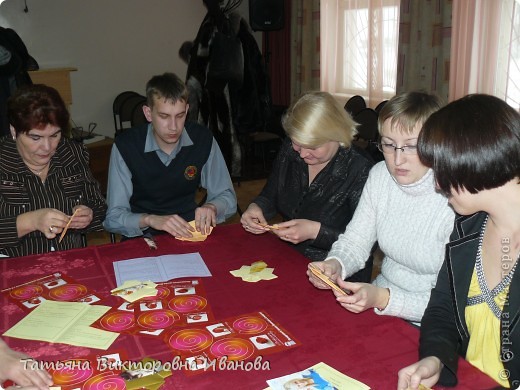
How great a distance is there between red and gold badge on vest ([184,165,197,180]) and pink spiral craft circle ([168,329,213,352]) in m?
1.41

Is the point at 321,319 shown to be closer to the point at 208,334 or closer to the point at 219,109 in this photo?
the point at 208,334

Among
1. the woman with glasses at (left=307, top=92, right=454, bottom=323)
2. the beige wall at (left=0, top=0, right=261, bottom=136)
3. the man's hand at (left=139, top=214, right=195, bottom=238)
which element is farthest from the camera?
the beige wall at (left=0, top=0, right=261, bottom=136)

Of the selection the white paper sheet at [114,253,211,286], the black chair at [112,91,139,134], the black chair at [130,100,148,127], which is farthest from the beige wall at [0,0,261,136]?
the white paper sheet at [114,253,211,286]

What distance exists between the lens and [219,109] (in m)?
5.55

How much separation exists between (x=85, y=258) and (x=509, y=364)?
1562 millimetres

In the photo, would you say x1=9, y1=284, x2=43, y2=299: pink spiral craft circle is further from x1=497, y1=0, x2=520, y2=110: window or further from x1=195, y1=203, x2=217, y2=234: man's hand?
x1=497, y1=0, x2=520, y2=110: window

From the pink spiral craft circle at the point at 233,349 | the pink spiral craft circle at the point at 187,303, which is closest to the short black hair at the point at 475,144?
the pink spiral craft circle at the point at 233,349

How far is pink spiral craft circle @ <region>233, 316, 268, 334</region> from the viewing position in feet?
4.98

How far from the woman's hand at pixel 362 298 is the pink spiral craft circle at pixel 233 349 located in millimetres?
329

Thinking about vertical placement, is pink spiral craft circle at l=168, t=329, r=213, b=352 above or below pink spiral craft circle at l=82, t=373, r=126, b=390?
below

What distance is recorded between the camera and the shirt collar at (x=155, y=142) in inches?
107

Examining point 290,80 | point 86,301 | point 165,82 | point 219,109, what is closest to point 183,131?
point 165,82

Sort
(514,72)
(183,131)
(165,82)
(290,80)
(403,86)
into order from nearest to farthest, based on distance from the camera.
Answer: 1. (165,82)
2. (183,131)
3. (514,72)
4. (403,86)
5. (290,80)

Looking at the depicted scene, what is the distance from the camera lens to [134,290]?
177cm
